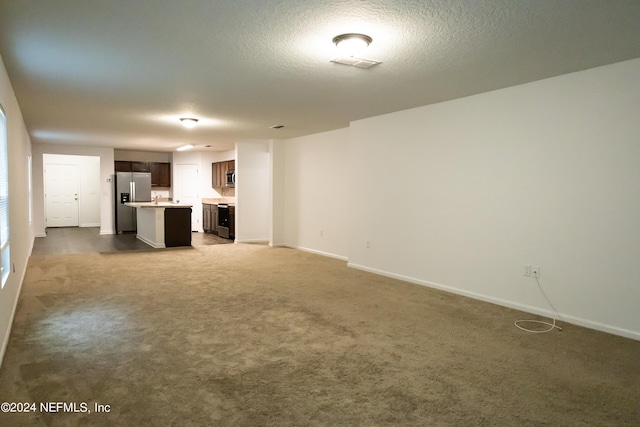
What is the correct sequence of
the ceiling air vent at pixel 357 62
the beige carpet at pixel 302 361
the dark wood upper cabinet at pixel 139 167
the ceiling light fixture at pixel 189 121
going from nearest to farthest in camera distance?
the beige carpet at pixel 302 361, the ceiling air vent at pixel 357 62, the ceiling light fixture at pixel 189 121, the dark wood upper cabinet at pixel 139 167

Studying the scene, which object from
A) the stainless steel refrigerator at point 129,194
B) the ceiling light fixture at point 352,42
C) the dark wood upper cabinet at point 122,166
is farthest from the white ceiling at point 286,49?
the dark wood upper cabinet at point 122,166

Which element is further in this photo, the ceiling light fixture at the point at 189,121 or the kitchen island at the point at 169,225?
the kitchen island at the point at 169,225

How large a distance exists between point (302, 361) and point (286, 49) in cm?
251

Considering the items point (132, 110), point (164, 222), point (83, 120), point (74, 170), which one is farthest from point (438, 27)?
point (74, 170)

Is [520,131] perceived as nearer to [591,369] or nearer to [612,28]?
[612,28]

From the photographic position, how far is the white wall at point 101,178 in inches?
403

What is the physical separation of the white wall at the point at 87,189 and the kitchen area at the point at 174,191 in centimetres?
197

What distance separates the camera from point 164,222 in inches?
343

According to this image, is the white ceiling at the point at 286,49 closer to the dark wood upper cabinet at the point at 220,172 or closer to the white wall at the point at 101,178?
the dark wood upper cabinet at the point at 220,172

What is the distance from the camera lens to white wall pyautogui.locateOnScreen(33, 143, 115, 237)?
10.2 meters

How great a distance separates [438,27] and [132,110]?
4.63 m

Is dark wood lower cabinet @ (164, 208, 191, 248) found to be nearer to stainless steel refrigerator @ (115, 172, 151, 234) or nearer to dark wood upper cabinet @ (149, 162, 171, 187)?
stainless steel refrigerator @ (115, 172, 151, 234)

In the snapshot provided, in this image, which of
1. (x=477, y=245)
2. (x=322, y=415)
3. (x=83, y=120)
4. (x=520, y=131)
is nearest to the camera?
(x=322, y=415)

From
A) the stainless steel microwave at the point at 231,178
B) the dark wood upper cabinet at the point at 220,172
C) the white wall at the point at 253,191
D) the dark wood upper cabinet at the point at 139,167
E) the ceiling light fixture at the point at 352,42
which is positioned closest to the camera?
the ceiling light fixture at the point at 352,42
